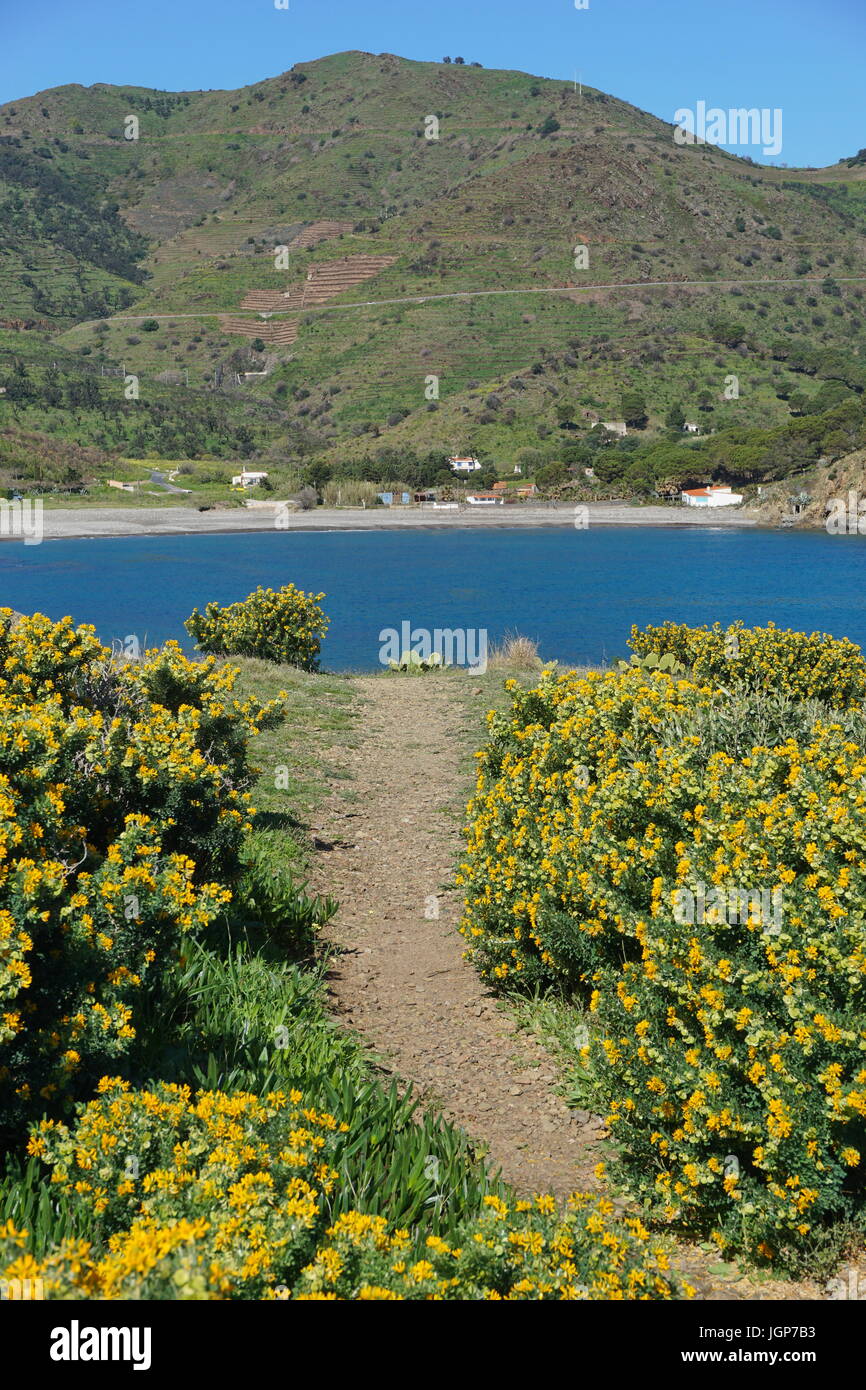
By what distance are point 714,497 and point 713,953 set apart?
254 ft

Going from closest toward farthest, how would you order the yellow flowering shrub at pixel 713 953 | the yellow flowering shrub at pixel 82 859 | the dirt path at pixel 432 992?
the yellow flowering shrub at pixel 82 859 < the yellow flowering shrub at pixel 713 953 < the dirt path at pixel 432 992

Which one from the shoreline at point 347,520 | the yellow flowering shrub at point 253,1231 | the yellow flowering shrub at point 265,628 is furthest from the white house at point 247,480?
the yellow flowering shrub at point 253,1231

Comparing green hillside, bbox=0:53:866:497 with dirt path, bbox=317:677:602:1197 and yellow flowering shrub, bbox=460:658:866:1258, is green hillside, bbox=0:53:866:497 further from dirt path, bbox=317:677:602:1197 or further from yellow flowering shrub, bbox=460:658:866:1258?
yellow flowering shrub, bbox=460:658:866:1258

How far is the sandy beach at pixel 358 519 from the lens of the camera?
67.6 metres

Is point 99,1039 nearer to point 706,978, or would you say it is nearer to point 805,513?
point 706,978

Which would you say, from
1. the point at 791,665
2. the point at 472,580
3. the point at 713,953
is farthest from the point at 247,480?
the point at 713,953

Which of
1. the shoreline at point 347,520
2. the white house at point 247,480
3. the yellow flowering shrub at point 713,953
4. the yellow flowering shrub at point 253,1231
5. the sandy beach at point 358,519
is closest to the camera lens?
the yellow flowering shrub at point 253,1231

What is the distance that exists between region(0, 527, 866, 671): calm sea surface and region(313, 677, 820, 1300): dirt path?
1318 centimetres

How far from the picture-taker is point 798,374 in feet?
318

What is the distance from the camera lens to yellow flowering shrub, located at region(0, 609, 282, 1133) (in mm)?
3027

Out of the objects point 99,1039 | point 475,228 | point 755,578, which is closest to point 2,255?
point 475,228

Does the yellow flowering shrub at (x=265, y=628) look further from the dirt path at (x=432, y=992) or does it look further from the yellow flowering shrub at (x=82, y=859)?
the yellow flowering shrub at (x=82, y=859)

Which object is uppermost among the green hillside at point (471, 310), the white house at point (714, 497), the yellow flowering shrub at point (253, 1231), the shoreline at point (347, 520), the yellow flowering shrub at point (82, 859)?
the green hillside at point (471, 310)

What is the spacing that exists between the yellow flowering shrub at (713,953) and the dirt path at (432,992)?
0.71 feet
